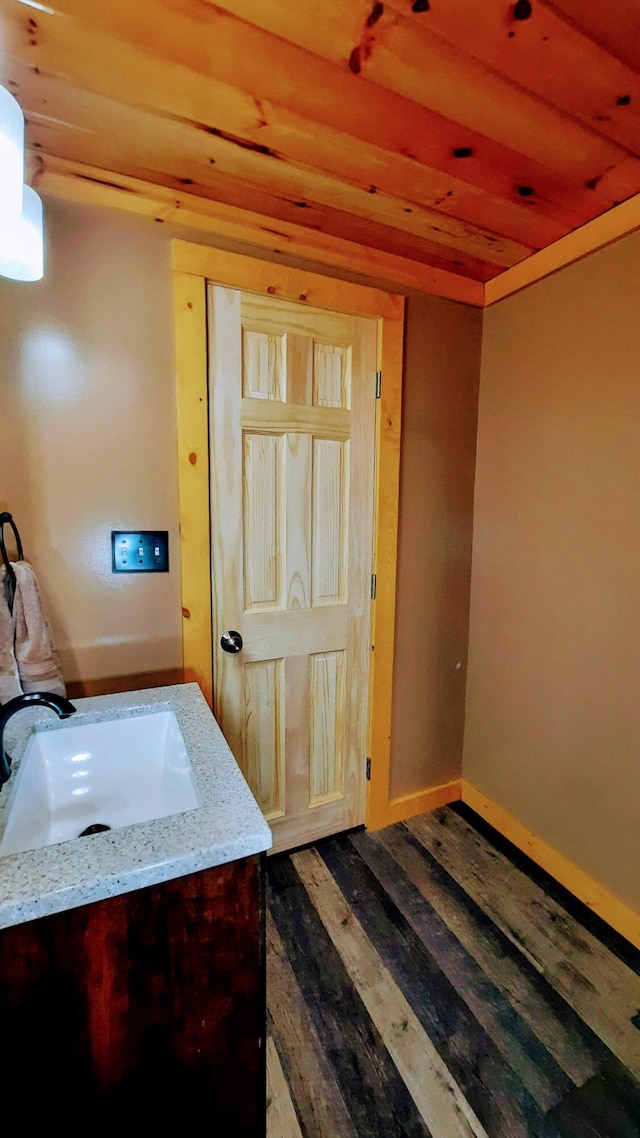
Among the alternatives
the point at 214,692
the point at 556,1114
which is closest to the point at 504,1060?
the point at 556,1114

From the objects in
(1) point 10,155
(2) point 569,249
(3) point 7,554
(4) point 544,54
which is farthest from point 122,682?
(2) point 569,249

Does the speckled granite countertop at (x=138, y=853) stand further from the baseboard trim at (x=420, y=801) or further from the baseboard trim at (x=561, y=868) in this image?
the baseboard trim at (x=561, y=868)

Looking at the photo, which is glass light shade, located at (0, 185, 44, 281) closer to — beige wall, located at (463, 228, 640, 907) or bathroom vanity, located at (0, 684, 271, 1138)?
bathroom vanity, located at (0, 684, 271, 1138)

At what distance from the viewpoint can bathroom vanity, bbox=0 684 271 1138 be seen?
0.61 meters

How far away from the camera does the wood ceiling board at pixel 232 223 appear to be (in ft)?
3.93

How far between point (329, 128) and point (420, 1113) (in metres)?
2.28

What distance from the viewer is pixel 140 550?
54.0 inches

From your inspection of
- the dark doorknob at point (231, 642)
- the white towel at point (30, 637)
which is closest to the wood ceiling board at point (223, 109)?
the white towel at point (30, 637)

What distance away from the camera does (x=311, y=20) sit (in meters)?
0.83

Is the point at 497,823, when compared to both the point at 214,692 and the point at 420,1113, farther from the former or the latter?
the point at 214,692

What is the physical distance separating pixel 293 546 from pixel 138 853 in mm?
1074

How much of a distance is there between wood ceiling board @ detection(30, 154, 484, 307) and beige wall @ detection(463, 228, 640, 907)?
37cm

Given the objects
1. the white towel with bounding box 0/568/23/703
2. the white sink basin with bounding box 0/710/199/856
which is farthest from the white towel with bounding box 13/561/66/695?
the white sink basin with bounding box 0/710/199/856

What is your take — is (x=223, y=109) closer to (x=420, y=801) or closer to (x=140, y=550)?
(x=140, y=550)
